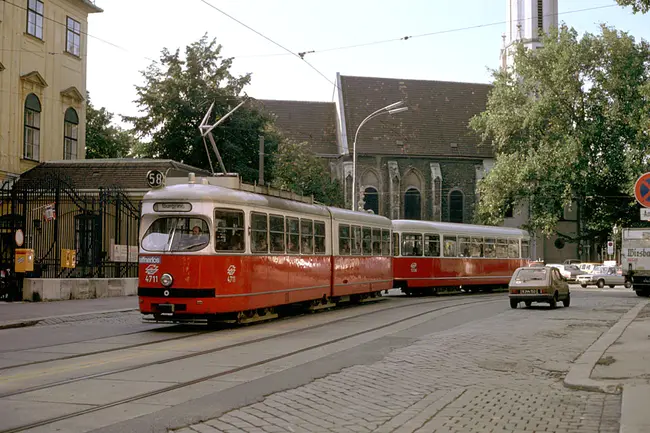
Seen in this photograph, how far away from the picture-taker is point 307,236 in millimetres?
21094

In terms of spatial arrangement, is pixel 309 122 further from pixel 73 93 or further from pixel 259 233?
pixel 259 233

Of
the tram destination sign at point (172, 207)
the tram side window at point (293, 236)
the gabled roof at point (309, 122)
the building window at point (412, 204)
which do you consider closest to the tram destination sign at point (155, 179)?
the tram destination sign at point (172, 207)

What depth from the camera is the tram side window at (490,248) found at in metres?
38.1

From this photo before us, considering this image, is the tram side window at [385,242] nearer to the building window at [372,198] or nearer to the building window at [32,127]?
the building window at [32,127]

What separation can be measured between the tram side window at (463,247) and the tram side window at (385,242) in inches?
310

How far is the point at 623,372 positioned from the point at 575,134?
4864cm

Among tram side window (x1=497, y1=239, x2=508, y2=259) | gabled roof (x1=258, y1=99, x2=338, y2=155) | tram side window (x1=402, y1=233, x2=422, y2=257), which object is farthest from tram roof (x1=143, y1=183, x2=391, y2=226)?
gabled roof (x1=258, y1=99, x2=338, y2=155)

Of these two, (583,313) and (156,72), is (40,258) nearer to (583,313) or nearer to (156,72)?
(583,313)

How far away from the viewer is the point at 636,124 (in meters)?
52.7

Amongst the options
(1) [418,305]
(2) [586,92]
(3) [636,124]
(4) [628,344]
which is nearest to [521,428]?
(4) [628,344]

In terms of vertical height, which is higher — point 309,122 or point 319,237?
point 309,122

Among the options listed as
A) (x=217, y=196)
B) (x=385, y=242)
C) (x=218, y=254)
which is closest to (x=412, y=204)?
(x=385, y=242)

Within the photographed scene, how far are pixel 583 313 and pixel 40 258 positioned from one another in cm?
1685

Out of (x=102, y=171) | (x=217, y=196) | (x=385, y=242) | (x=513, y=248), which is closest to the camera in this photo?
(x=217, y=196)
